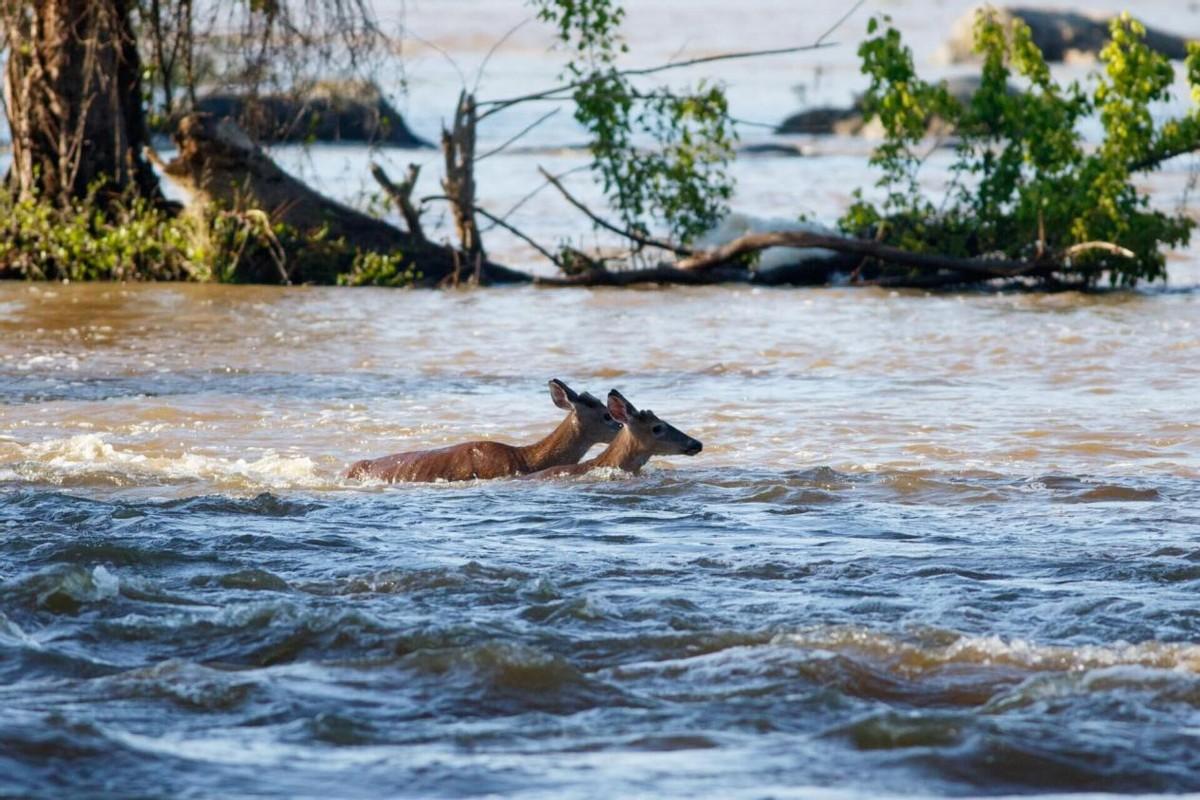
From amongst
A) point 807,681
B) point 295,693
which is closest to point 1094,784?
point 807,681

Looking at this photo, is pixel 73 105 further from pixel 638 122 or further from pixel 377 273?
pixel 638 122

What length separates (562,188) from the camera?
1852 centimetres

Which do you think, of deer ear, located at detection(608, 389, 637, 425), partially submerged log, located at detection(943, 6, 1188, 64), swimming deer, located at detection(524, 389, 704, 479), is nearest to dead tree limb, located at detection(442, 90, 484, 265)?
deer ear, located at detection(608, 389, 637, 425)

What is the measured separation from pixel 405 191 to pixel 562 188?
1.53 m

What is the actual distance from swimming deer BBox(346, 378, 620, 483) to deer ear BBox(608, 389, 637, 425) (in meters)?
0.11

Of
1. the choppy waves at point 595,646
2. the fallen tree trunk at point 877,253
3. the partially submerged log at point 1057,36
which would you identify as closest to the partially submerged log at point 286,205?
the fallen tree trunk at point 877,253

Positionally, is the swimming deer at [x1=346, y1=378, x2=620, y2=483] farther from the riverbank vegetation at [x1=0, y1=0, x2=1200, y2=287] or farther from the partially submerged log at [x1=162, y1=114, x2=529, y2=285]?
the partially submerged log at [x1=162, y1=114, x2=529, y2=285]

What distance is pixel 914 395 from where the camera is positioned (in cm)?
1323

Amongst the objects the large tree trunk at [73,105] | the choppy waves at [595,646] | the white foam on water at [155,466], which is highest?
the large tree trunk at [73,105]

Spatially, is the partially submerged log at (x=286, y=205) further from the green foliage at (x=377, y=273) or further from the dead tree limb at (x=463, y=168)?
the dead tree limb at (x=463, y=168)

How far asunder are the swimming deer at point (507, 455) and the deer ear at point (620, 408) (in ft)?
0.35

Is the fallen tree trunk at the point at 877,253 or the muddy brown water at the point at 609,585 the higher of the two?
the fallen tree trunk at the point at 877,253

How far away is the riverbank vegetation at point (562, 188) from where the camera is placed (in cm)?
1816

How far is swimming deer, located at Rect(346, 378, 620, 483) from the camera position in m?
10.1
